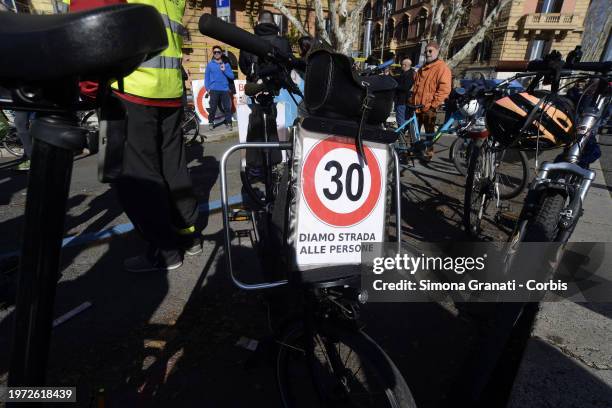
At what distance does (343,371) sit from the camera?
1377 millimetres

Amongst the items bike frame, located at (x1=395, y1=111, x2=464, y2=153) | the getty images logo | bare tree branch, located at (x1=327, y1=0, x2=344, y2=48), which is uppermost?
bare tree branch, located at (x1=327, y1=0, x2=344, y2=48)

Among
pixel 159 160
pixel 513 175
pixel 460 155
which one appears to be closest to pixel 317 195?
pixel 159 160

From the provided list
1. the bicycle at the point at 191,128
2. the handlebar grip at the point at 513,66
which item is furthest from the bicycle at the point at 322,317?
the bicycle at the point at 191,128

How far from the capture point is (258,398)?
1.70 meters

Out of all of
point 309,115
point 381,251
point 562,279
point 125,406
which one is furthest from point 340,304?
point 562,279

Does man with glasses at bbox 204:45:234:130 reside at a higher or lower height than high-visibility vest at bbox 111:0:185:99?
lower

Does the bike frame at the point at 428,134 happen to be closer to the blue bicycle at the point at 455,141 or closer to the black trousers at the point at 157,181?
the blue bicycle at the point at 455,141

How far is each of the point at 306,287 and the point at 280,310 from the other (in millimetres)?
567

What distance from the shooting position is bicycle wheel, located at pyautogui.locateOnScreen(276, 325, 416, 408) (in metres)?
1.23

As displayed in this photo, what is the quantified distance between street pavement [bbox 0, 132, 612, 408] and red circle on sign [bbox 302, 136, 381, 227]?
2.49ft

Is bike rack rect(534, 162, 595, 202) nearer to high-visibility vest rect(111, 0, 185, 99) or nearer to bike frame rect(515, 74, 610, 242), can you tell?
bike frame rect(515, 74, 610, 242)

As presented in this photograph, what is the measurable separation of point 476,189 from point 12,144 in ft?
24.6

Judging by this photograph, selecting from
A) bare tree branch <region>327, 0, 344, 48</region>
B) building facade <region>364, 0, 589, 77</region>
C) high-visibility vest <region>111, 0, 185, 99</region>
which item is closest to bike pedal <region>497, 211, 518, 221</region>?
high-visibility vest <region>111, 0, 185, 99</region>

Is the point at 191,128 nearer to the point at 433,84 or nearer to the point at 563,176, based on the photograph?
the point at 433,84
